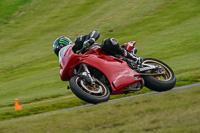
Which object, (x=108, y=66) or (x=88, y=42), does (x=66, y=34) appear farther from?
(x=108, y=66)

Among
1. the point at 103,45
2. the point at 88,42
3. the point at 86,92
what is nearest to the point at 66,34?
the point at 103,45

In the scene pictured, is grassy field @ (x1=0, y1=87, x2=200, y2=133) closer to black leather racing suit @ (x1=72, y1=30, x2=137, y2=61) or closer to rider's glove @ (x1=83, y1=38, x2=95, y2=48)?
black leather racing suit @ (x1=72, y1=30, x2=137, y2=61)

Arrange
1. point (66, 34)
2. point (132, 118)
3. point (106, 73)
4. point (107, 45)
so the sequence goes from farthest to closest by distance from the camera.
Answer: point (66, 34), point (107, 45), point (106, 73), point (132, 118)

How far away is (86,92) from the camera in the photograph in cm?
734

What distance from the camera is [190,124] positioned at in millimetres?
5082

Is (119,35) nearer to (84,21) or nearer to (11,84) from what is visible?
(84,21)

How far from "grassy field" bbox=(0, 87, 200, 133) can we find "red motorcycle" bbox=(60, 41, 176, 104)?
42cm

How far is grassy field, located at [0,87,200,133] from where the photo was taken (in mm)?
5254

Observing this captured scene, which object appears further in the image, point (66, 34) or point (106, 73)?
point (66, 34)

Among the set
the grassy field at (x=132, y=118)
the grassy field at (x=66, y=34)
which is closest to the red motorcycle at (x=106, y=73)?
the grassy field at (x=132, y=118)

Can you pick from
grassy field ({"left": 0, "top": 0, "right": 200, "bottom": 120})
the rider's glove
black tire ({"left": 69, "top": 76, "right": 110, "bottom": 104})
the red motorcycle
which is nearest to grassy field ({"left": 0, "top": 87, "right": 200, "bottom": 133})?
black tire ({"left": 69, "top": 76, "right": 110, "bottom": 104})

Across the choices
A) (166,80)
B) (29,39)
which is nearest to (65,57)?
(166,80)

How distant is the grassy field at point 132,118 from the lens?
17.2 ft

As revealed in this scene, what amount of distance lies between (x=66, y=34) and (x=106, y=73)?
68.4ft
